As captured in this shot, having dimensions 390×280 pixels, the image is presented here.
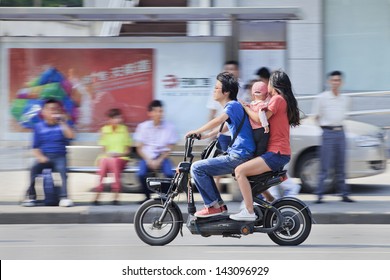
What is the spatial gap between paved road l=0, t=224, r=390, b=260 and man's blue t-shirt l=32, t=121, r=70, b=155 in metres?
1.42

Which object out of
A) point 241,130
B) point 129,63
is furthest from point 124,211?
point 241,130

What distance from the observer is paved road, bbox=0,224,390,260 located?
28.3ft

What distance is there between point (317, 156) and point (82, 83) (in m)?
3.67

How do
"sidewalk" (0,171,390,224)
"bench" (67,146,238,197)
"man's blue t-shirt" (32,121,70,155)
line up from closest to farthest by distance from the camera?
"sidewalk" (0,171,390,224) < "man's blue t-shirt" (32,121,70,155) < "bench" (67,146,238,197)

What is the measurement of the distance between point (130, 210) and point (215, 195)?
286 cm

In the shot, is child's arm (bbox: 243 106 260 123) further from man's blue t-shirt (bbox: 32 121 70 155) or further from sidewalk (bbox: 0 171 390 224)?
man's blue t-shirt (bbox: 32 121 70 155)

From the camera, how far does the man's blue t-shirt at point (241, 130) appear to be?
8.88 metres

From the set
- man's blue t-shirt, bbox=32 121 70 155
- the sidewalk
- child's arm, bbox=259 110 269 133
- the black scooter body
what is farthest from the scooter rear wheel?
man's blue t-shirt, bbox=32 121 70 155

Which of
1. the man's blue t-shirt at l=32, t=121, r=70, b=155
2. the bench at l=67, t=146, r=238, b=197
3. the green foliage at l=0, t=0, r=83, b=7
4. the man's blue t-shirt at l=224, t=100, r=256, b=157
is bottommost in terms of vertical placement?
the bench at l=67, t=146, r=238, b=197

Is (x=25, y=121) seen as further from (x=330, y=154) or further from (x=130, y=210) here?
(x=330, y=154)

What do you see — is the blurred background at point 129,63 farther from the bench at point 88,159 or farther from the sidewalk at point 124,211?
the sidewalk at point 124,211

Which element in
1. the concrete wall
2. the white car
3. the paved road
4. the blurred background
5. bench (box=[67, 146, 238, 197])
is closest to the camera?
the paved road

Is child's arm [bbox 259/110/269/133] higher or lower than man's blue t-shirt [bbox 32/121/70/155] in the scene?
higher

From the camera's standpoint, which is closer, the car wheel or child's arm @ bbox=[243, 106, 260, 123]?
child's arm @ bbox=[243, 106, 260, 123]
